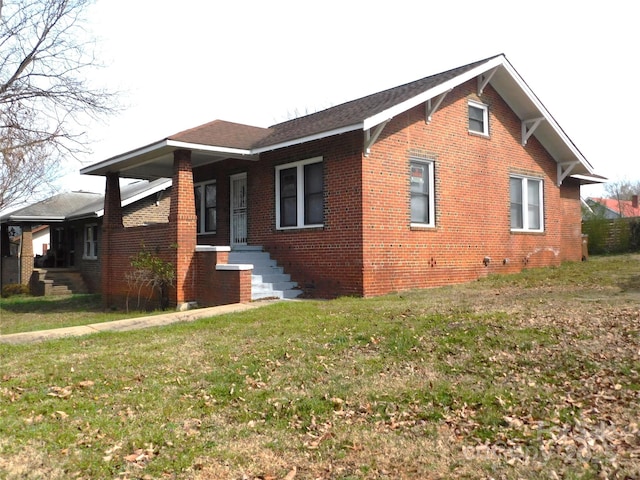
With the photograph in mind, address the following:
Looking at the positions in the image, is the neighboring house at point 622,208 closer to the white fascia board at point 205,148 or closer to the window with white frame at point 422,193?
the window with white frame at point 422,193

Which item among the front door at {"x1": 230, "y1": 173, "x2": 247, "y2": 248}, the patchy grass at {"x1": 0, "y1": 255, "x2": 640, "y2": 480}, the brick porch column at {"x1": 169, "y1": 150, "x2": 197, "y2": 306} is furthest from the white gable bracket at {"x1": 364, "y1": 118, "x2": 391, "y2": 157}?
the front door at {"x1": 230, "y1": 173, "x2": 247, "y2": 248}

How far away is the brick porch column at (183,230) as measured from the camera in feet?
40.8

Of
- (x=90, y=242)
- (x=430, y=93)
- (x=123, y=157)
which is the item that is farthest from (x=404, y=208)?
(x=90, y=242)

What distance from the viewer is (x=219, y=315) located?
997 cm

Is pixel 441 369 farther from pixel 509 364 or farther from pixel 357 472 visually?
pixel 357 472

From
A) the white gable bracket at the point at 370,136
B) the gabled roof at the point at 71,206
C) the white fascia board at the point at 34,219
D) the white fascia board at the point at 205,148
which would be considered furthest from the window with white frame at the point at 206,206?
the white fascia board at the point at 34,219

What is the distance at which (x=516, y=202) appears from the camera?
1627cm

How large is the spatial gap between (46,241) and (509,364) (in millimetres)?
51088

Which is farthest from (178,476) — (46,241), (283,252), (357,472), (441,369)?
(46,241)

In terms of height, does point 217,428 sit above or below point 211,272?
below

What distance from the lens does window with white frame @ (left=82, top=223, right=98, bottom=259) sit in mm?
24906

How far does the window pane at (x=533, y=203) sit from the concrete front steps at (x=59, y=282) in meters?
18.5

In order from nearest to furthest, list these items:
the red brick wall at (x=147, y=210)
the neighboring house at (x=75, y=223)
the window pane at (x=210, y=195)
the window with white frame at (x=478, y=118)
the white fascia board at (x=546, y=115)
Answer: the white fascia board at (x=546, y=115)
the window with white frame at (x=478, y=118)
the window pane at (x=210, y=195)
the red brick wall at (x=147, y=210)
the neighboring house at (x=75, y=223)

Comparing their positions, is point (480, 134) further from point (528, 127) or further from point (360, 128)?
point (360, 128)
